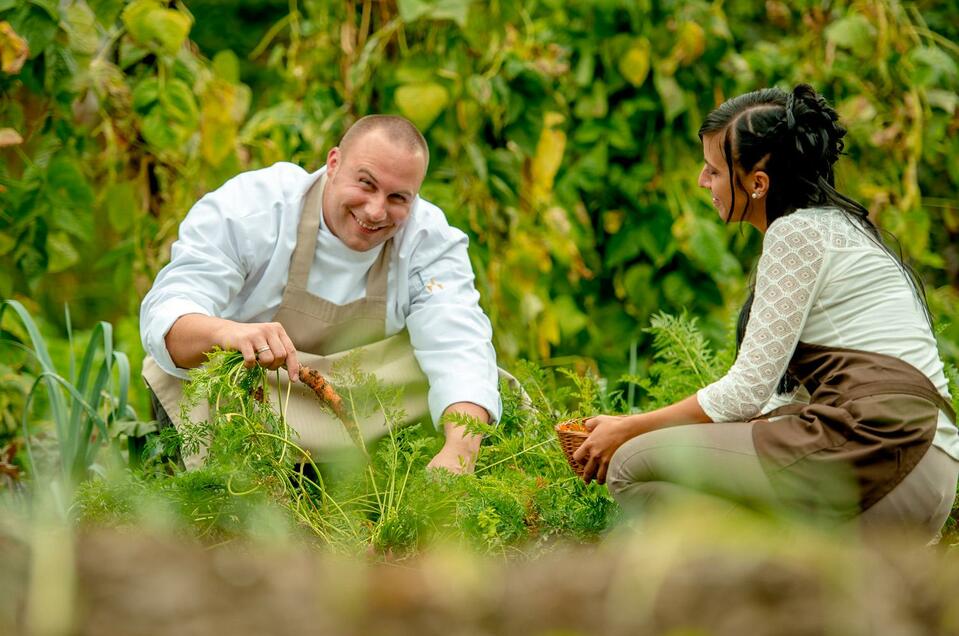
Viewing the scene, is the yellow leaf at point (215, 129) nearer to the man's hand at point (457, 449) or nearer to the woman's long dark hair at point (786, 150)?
the man's hand at point (457, 449)

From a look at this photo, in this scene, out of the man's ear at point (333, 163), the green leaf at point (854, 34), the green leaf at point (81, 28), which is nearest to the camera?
the man's ear at point (333, 163)

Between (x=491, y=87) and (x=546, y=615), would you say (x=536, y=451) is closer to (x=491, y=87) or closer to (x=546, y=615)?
(x=491, y=87)

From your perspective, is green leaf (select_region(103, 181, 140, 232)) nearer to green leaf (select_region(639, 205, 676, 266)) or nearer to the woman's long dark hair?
green leaf (select_region(639, 205, 676, 266))

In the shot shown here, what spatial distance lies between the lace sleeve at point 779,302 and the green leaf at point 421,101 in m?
1.64

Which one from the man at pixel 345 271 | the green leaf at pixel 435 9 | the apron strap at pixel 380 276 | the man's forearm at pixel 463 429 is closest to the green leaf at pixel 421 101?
the green leaf at pixel 435 9

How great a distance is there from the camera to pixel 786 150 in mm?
2346

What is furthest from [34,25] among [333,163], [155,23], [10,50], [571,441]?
[571,441]

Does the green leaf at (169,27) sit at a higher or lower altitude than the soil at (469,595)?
lower

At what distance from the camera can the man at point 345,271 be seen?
278cm

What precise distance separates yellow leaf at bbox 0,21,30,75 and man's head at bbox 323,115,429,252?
91cm

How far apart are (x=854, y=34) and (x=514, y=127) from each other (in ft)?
4.69

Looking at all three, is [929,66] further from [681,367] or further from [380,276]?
[380,276]

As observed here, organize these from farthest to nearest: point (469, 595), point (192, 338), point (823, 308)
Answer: point (192, 338)
point (823, 308)
point (469, 595)

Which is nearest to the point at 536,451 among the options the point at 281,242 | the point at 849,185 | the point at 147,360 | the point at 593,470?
the point at 593,470
